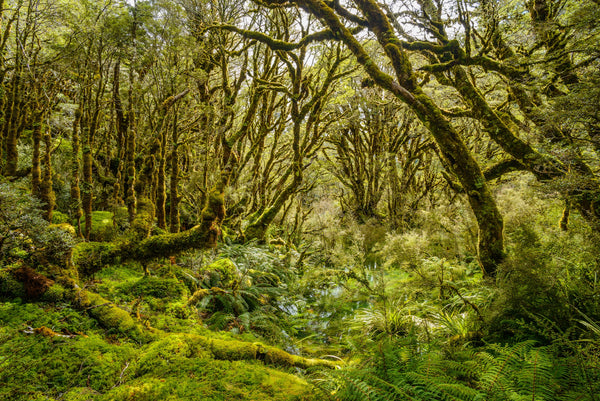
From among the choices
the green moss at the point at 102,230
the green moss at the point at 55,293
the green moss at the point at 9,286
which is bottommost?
the green moss at the point at 55,293

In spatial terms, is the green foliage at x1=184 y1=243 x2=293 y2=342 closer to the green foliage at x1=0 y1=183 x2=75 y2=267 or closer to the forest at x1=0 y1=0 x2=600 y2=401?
the forest at x1=0 y1=0 x2=600 y2=401

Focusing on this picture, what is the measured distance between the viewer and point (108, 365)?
2.33 m

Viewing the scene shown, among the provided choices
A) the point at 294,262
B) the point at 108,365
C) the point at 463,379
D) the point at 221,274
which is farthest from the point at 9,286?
the point at 294,262

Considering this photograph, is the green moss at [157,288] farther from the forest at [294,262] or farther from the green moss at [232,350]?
the green moss at [232,350]

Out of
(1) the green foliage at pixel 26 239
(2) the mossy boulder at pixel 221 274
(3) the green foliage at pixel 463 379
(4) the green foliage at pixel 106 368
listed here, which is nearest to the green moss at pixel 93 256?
(1) the green foliage at pixel 26 239

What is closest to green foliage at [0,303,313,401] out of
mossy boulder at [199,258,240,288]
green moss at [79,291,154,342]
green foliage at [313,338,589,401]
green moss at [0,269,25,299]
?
green moss at [79,291,154,342]

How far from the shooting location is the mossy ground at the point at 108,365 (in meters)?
1.95

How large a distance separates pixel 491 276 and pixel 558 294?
1.40m

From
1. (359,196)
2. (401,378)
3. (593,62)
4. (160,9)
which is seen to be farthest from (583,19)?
(359,196)

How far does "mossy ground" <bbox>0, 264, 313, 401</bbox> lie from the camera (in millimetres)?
1951

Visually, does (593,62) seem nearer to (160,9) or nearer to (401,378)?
(401,378)

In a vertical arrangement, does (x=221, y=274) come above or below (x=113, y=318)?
below

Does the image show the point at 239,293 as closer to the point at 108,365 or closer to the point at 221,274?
the point at 221,274

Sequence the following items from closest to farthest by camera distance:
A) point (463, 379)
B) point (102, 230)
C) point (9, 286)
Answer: point (463, 379), point (9, 286), point (102, 230)
